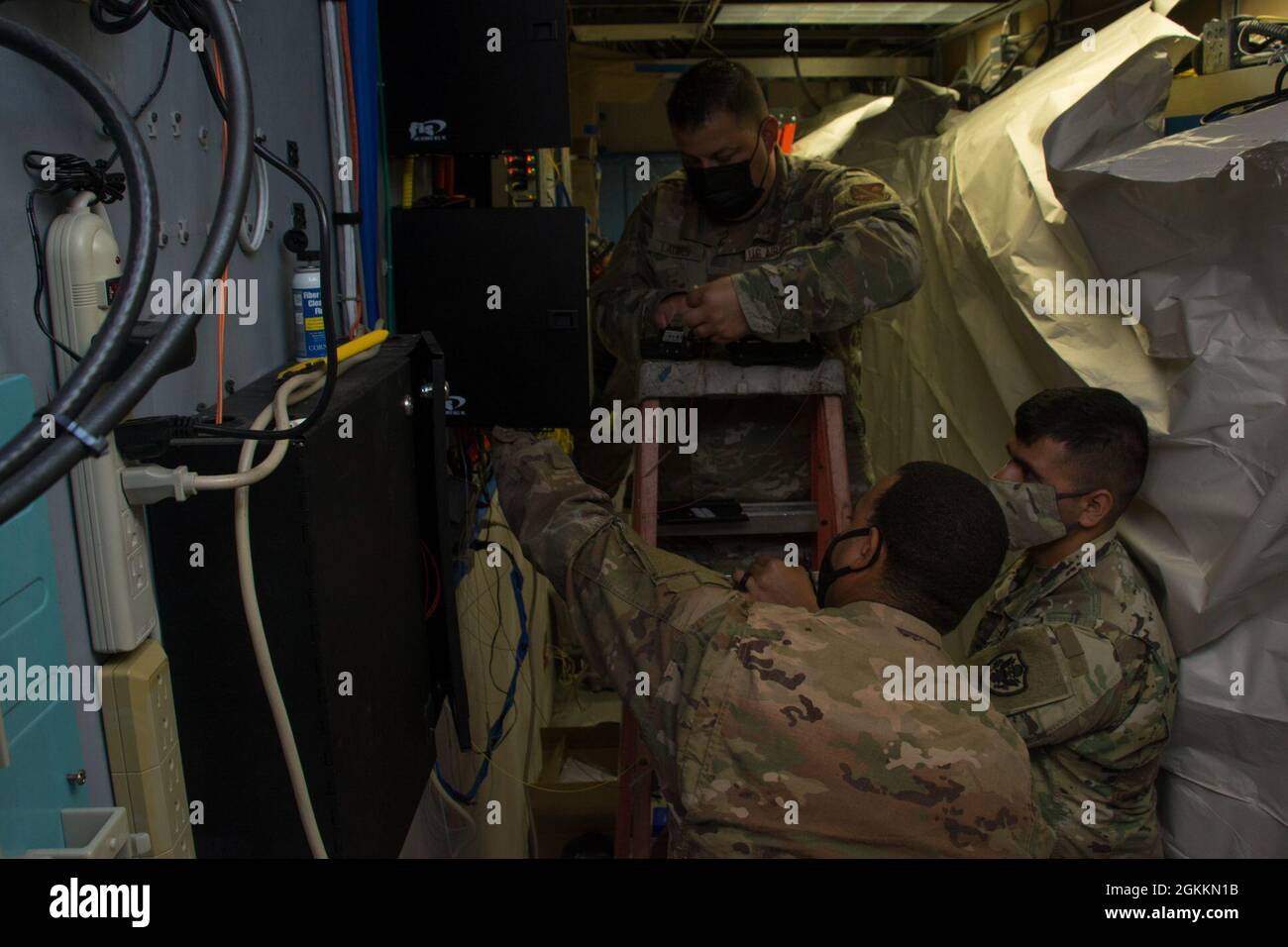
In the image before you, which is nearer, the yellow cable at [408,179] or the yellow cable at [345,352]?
the yellow cable at [345,352]

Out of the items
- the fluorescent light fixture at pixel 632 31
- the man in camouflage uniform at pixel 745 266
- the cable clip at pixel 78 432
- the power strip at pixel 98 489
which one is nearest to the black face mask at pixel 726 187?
the man in camouflage uniform at pixel 745 266

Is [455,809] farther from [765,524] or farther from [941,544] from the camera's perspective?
[941,544]

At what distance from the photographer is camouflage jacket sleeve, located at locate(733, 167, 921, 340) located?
1.79 m

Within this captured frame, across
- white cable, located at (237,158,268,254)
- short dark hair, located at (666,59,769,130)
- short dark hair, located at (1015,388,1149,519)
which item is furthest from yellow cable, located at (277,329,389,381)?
short dark hair, located at (1015,388,1149,519)

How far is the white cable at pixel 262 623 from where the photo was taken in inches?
32.5

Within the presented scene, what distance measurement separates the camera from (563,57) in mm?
1481

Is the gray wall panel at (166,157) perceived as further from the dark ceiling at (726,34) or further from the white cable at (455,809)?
the dark ceiling at (726,34)

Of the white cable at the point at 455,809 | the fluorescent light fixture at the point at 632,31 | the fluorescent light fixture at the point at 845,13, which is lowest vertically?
the white cable at the point at 455,809

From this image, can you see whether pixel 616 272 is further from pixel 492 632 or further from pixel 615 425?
pixel 492 632

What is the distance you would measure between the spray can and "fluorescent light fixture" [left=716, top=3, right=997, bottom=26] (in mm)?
2568

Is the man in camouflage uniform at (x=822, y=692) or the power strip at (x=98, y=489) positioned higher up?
the power strip at (x=98, y=489)

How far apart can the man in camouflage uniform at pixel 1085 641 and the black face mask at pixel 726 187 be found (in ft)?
2.46

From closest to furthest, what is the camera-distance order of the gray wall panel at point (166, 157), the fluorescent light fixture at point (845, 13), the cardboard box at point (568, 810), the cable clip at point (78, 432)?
the cable clip at point (78, 432), the gray wall panel at point (166, 157), the cardboard box at point (568, 810), the fluorescent light fixture at point (845, 13)
